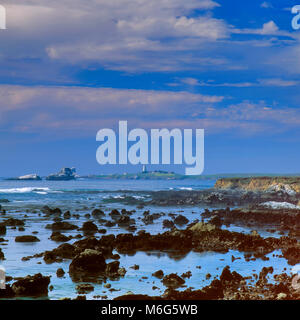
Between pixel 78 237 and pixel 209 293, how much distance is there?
14.4 meters

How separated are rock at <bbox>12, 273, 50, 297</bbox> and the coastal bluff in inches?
1952

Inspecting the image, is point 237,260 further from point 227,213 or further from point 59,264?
point 227,213

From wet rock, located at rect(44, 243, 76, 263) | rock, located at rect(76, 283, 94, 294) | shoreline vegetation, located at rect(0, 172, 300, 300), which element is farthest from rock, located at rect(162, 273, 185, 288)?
wet rock, located at rect(44, 243, 76, 263)

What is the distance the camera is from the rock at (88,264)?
18.6m

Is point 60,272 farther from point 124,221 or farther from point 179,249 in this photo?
point 124,221

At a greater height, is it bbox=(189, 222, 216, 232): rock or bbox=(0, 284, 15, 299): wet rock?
bbox=(189, 222, 216, 232): rock

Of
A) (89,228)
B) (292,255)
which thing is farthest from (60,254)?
(292,255)

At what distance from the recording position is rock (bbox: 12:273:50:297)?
15.6 m

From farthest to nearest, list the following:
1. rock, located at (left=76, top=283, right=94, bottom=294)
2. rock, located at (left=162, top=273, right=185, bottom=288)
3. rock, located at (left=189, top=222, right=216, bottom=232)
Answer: rock, located at (left=189, top=222, right=216, bottom=232)
rock, located at (left=162, top=273, right=185, bottom=288)
rock, located at (left=76, top=283, right=94, bottom=294)

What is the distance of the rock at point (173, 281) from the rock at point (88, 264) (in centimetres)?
311

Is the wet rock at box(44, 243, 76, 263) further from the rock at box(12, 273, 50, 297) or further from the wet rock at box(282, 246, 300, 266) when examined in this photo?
the wet rock at box(282, 246, 300, 266)

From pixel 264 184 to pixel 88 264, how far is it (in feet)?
202
